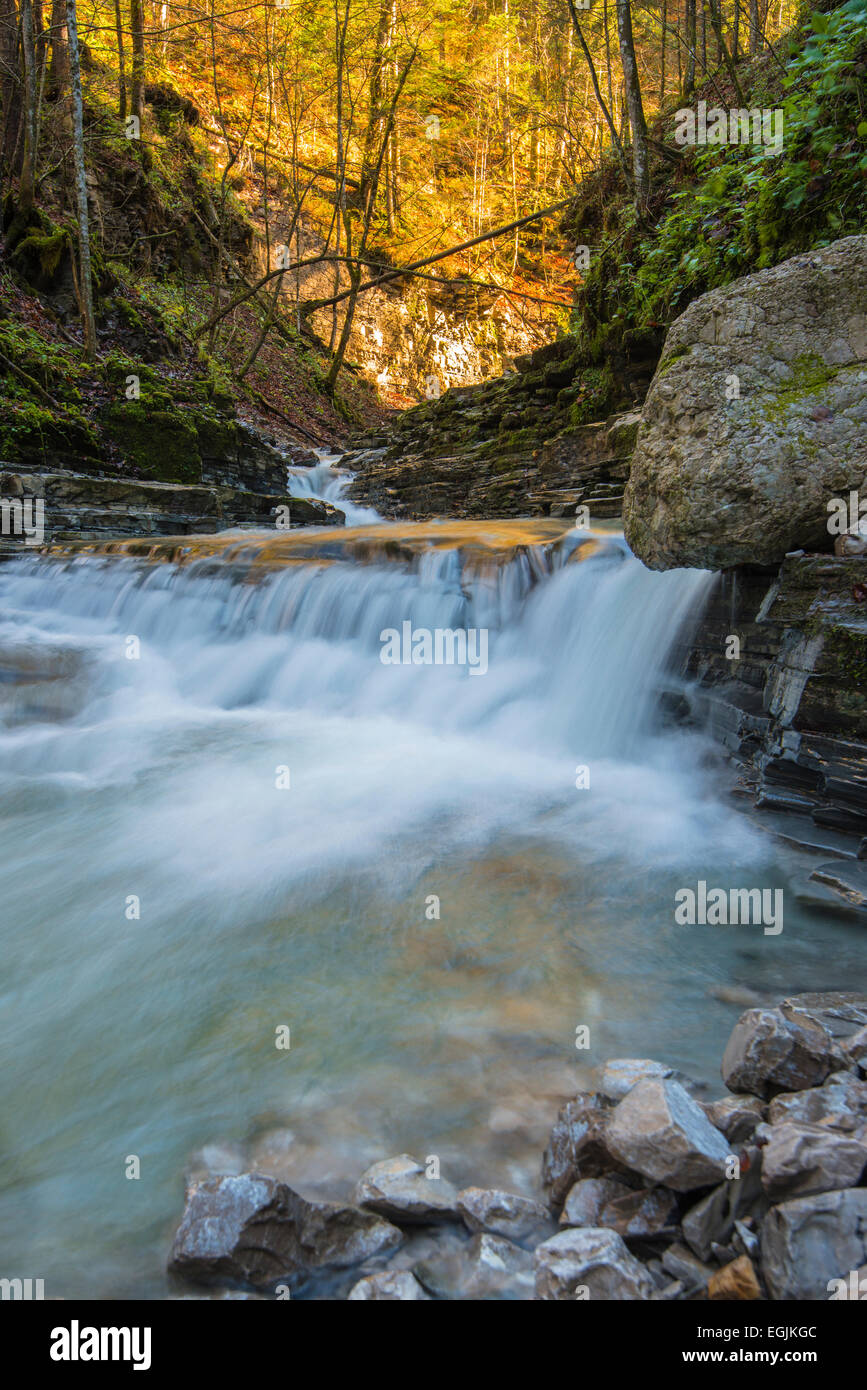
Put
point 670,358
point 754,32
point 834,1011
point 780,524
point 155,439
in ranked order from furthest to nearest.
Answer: point 155,439, point 754,32, point 670,358, point 780,524, point 834,1011

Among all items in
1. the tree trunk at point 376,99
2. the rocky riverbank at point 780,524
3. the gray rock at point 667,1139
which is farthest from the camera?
the tree trunk at point 376,99

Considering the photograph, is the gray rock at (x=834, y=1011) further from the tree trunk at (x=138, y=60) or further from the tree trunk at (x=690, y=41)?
the tree trunk at (x=138, y=60)

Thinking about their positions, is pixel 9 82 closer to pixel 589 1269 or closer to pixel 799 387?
pixel 799 387

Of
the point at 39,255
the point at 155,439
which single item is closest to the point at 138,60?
the point at 39,255

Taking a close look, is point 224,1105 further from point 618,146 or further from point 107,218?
point 107,218

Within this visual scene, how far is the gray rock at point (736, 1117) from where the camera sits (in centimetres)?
166

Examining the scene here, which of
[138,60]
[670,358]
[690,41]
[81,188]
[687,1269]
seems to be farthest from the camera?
[138,60]

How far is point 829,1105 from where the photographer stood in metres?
1.63

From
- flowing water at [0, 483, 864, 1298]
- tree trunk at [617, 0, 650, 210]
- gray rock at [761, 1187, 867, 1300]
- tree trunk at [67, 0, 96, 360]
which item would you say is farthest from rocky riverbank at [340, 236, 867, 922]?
tree trunk at [67, 0, 96, 360]

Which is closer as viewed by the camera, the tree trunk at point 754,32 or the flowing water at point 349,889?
the flowing water at point 349,889

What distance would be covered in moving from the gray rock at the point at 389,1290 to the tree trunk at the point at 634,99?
12568 millimetres

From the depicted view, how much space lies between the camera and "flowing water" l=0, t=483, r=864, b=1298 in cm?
197

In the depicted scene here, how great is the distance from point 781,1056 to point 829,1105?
23cm

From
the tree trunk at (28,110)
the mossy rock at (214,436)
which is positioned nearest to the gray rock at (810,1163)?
the mossy rock at (214,436)
